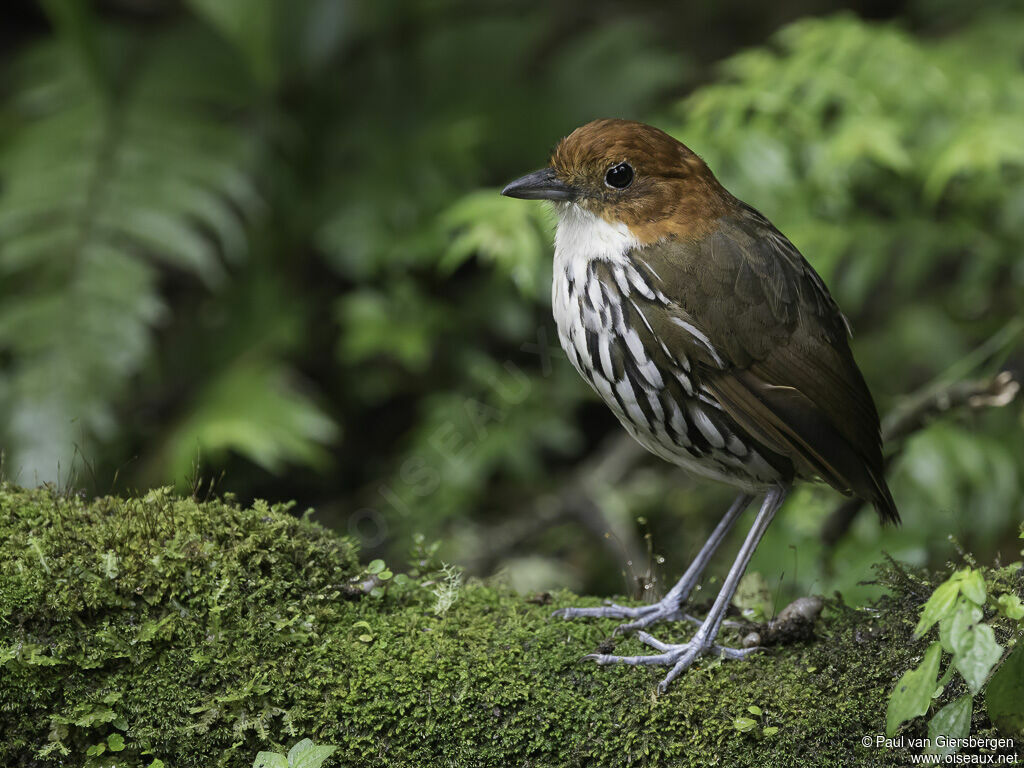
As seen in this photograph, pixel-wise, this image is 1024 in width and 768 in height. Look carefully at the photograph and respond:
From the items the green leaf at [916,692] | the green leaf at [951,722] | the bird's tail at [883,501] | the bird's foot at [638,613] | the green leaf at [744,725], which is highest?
the bird's foot at [638,613]

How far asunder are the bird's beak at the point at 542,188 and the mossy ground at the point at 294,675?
3.94 feet

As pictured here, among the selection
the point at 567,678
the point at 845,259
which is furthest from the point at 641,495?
the point at 567,678

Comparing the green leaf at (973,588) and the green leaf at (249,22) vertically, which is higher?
the green leaf at (249,22)

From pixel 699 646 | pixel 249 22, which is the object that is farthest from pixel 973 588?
pixel 249 22

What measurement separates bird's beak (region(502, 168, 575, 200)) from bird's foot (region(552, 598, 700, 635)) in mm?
1207

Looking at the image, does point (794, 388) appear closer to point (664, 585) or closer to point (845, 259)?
point (664, 585)

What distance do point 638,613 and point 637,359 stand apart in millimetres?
721

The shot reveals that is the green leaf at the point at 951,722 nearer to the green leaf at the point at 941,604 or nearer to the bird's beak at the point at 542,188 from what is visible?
the green leaf at the point at 941,604

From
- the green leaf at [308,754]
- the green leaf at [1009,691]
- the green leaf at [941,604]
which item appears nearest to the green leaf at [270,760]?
the green leaf at [308,754]

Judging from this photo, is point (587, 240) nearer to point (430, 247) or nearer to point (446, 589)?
point (446, 589)

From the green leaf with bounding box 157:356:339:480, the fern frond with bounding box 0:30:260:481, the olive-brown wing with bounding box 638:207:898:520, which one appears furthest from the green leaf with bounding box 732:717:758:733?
the fern frond with bounding box 0:30:260:481

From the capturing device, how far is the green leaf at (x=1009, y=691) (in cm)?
209

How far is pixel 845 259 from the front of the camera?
216 inches

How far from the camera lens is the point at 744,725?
7.80 feet
